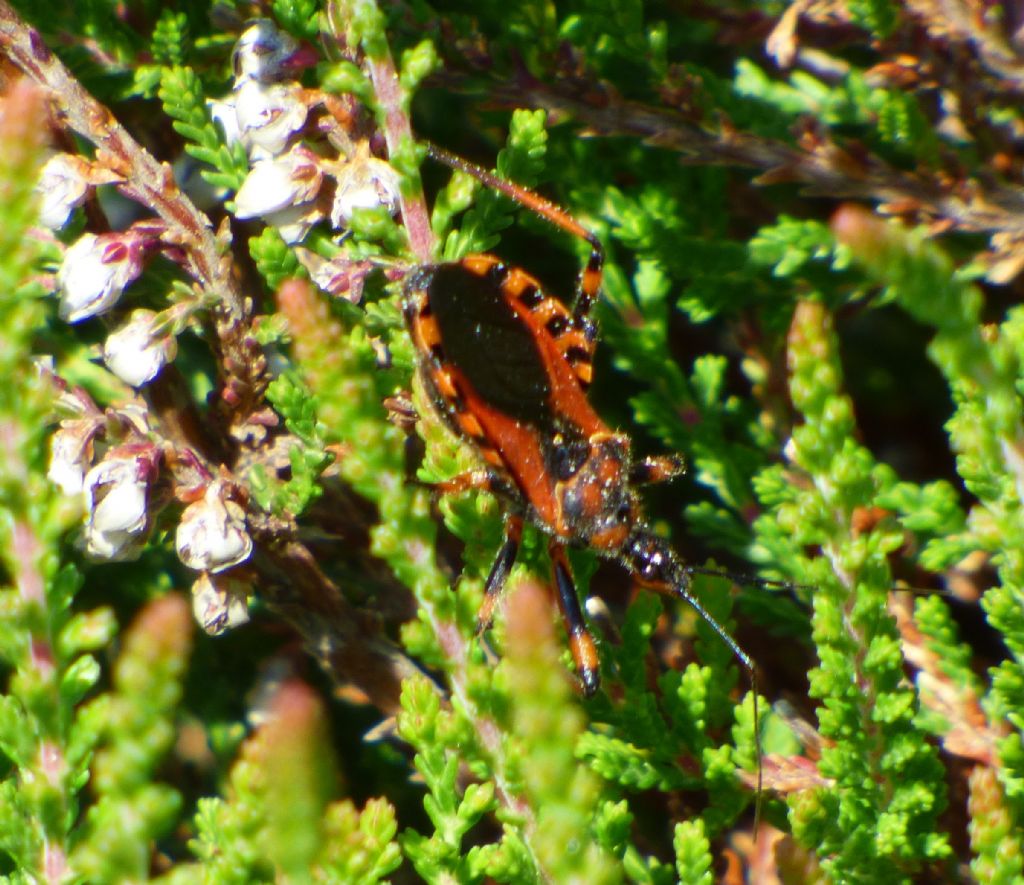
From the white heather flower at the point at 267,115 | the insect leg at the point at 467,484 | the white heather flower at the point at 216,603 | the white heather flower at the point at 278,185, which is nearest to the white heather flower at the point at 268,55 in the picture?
the white heather flower at the point at 267,115

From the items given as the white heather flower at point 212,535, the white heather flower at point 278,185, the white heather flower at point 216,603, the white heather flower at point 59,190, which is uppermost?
the white heather flower at point 278,185

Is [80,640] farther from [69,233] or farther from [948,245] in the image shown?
[948,245]

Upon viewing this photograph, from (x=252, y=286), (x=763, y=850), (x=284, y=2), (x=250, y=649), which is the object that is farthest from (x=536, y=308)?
(x=763, y=850)

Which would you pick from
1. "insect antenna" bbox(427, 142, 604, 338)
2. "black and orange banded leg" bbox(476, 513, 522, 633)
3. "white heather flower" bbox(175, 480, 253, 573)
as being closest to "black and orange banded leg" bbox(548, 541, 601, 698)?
"black and orange banded leg" bbox(476, 513, 522, 633)

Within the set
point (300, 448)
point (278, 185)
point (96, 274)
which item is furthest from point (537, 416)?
point (96, 274)

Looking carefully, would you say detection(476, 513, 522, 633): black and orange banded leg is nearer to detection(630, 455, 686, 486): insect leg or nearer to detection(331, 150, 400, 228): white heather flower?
detection(630, 455, 686, 486): insect leg

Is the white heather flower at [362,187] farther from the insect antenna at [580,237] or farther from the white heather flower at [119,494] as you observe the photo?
the white heather flower at [119,494]
